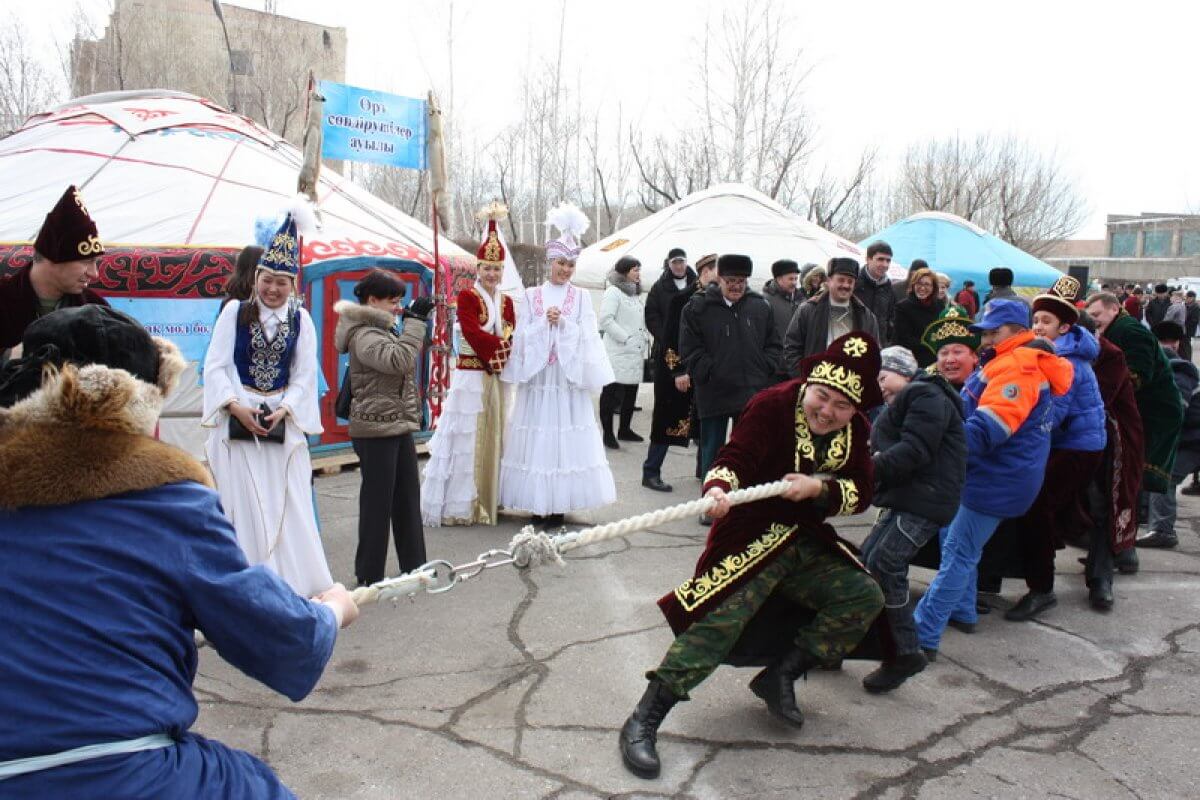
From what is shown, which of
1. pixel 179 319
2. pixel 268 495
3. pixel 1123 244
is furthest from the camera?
pixel 1123 244

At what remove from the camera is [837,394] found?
3.28 m

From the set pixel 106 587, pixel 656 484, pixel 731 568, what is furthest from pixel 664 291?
pixel 106 587

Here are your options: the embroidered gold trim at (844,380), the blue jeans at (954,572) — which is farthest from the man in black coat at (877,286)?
the embroidered gold trim at (844,380)

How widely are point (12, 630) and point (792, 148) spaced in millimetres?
27339

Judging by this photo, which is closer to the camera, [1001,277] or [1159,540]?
[1159,540]

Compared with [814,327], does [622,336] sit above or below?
below

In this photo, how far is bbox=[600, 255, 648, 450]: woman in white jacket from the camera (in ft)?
30.3

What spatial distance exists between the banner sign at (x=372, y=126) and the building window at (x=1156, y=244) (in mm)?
68963

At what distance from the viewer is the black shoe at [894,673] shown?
12.9 ft

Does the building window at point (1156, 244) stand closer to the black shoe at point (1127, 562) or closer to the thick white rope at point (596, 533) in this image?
the black shoe at point (1127, 562)

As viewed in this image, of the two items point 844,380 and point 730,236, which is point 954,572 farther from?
point 730,236

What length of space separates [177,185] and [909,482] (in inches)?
303

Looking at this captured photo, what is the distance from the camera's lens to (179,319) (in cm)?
803

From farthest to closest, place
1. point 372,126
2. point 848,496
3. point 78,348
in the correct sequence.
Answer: point 372,126 < point 848,496 < point 78,348
